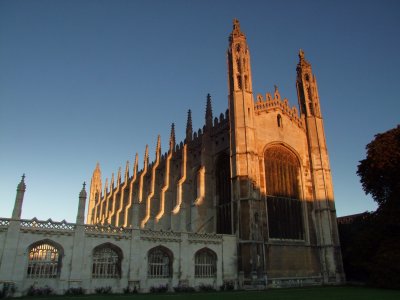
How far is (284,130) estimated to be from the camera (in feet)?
114

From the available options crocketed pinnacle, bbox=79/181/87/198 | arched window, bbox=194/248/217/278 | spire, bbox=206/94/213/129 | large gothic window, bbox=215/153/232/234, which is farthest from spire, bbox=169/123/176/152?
crocketed pinnacle, bbox=79/181/87/198

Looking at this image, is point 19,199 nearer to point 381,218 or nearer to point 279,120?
point 279,120

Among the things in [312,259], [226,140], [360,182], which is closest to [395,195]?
[360,182]

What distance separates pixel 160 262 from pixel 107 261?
149 inches

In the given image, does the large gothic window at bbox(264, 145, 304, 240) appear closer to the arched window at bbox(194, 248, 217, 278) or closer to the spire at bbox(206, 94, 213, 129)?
the arched window at bbox(194, 248, 217, 278)

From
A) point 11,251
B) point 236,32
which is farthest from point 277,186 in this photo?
point 11,251

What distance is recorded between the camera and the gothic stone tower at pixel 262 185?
2809 centimetres

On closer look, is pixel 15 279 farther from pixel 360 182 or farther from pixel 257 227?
pixel 360 182

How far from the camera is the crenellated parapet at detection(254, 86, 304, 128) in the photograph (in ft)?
111

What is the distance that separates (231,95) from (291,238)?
13.8 metres

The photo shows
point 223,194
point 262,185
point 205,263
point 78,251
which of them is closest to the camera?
point 78,251

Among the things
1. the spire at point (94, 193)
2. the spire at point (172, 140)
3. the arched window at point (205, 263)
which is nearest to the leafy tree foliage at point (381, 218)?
the arched window at point (205, 263)

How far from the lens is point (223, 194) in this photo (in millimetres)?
32688

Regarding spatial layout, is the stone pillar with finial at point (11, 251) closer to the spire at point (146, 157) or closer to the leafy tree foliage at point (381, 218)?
the leafy tree foliage at point (381, 218)
